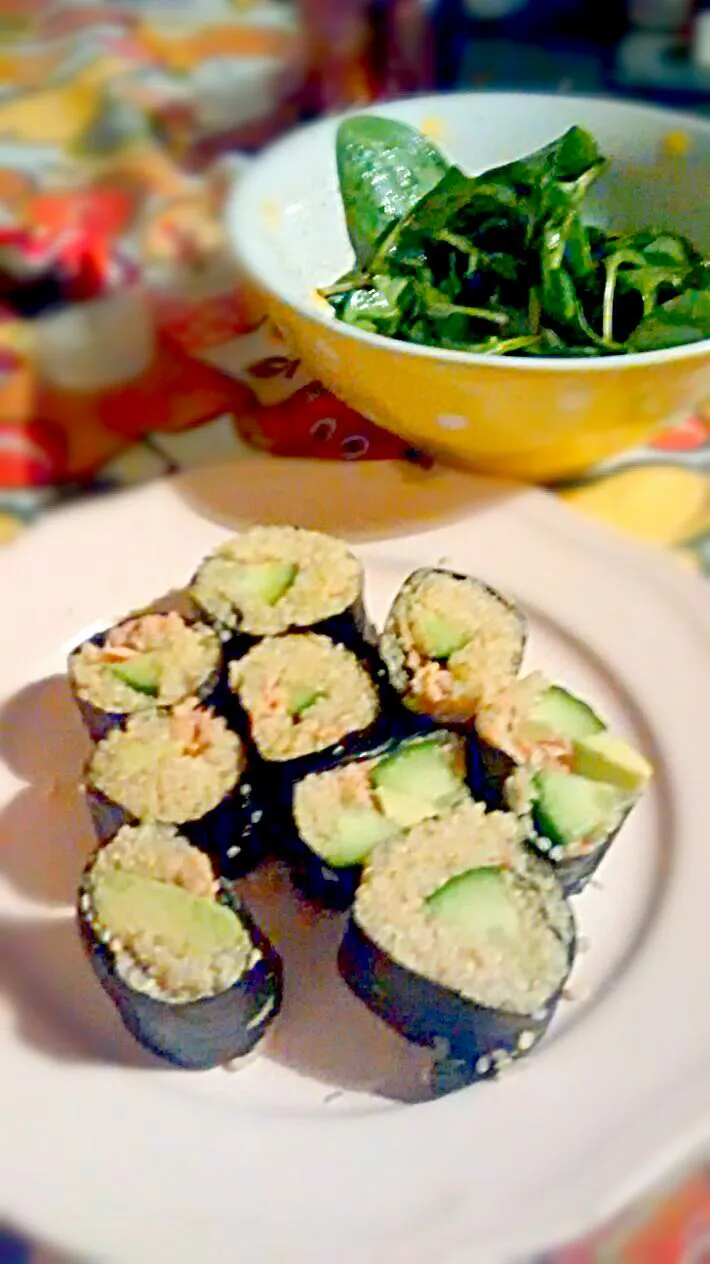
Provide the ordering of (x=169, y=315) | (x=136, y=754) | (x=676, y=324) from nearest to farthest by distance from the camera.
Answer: (x=136, y=754) < (x=676, y=324) < (x=169, y=315)

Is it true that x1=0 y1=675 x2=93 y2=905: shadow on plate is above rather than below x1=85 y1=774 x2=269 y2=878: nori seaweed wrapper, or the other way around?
below

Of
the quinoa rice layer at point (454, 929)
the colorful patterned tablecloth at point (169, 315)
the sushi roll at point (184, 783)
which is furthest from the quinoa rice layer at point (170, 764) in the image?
the colorful patterned tablecloth at point (169, 315)

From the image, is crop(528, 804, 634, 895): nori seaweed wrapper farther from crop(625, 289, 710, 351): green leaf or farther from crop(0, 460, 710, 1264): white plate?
A: crop(625, 289, 710, 351): green leaf

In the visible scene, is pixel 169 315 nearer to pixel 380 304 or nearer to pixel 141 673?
pixel 380 304

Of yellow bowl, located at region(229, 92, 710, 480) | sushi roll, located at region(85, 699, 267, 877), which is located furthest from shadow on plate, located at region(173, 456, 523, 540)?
sushi roll, located at region(85, 699, 267, 877)

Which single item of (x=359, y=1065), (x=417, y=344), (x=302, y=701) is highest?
(x=417, y=344)

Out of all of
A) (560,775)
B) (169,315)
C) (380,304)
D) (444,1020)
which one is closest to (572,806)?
(560,775)
